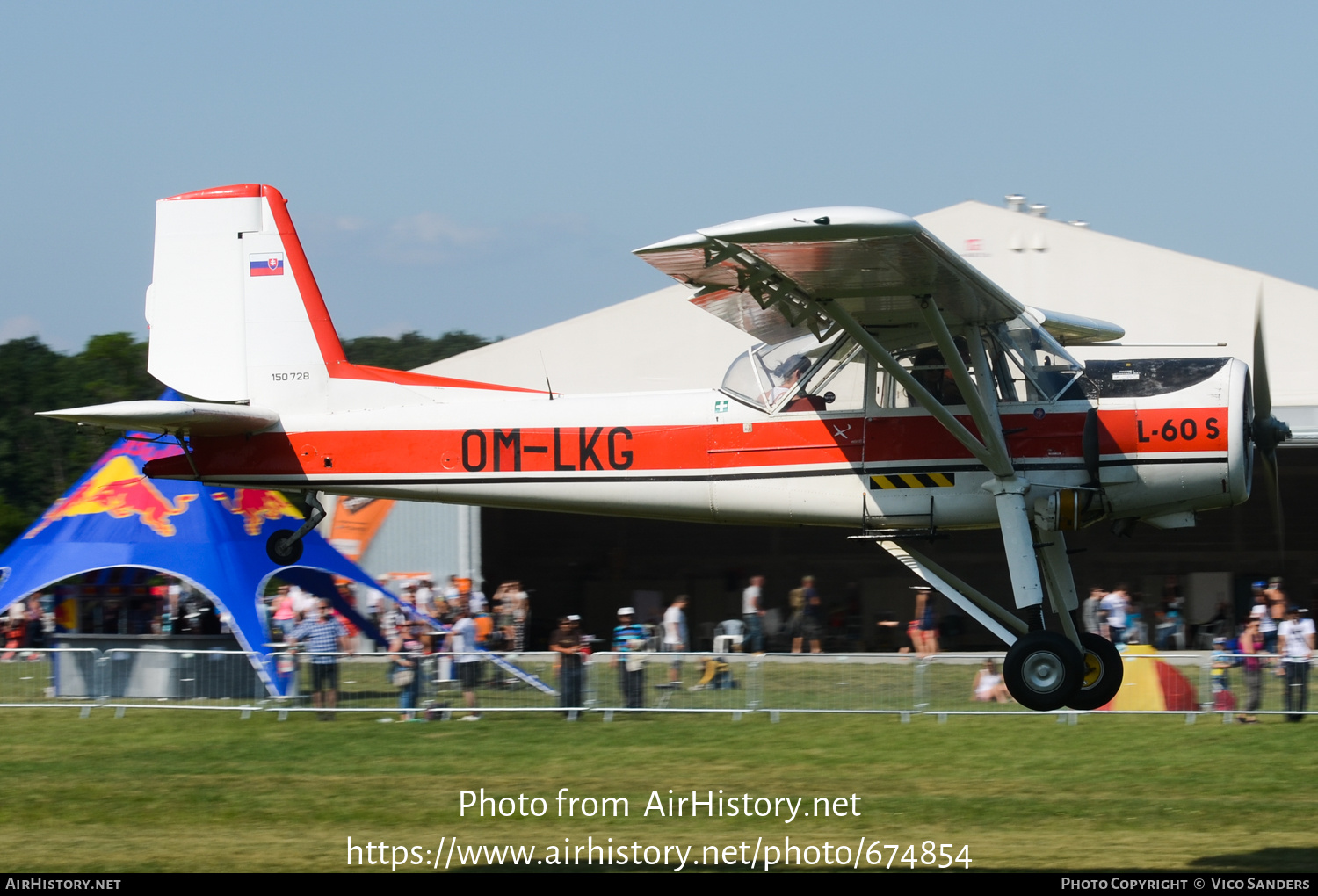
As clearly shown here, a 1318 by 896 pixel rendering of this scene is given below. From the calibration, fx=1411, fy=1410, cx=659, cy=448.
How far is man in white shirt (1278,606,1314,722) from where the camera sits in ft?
45.5

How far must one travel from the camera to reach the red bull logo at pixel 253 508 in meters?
17.5

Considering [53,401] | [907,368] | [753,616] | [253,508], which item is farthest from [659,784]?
[53,401]

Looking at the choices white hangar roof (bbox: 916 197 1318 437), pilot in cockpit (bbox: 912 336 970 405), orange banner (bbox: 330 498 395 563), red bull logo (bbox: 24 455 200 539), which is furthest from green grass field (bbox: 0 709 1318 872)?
white hangar roof (bbox: 916 197 1318 437)

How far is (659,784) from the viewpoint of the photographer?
12828 mm

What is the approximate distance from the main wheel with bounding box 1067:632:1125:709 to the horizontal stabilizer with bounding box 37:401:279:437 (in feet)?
19.7

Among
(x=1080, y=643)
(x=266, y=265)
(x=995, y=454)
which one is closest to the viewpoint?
(x=995, y=454)

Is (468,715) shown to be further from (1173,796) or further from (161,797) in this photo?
(1173,796)

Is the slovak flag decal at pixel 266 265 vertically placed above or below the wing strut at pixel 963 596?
above

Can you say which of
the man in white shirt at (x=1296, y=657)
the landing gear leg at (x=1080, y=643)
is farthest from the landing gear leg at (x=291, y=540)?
the man in white shirt at (x=1296, y=657)

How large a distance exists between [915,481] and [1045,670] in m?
1.45

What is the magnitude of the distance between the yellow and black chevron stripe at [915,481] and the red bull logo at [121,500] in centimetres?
1113

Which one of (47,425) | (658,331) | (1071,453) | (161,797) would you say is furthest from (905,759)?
(47,425)

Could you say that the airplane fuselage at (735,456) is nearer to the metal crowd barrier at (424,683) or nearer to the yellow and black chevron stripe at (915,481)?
the yellow and black chevron stripe at (915,481)

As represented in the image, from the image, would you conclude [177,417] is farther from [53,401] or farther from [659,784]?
[53,401]
